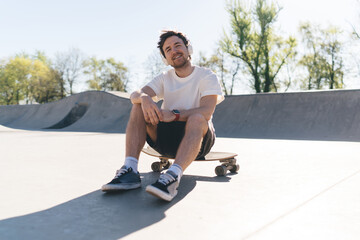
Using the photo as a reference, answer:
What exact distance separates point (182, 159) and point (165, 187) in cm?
30

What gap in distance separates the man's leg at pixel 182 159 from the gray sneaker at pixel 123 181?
0.34 metres

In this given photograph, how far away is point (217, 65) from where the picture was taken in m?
31.7

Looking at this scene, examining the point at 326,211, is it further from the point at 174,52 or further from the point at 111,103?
the point at 111,103

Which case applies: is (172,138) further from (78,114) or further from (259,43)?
(259,43)

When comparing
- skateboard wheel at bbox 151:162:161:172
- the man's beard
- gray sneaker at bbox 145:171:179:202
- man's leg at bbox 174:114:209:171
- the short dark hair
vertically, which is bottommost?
skateboard wheel at bbox 151:162:161:172

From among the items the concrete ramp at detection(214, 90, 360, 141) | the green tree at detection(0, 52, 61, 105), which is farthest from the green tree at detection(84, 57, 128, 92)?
the concrete ramp at detection(214, 90, 360, 141)

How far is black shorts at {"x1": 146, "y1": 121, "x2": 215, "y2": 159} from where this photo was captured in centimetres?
254

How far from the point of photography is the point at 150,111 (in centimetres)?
229

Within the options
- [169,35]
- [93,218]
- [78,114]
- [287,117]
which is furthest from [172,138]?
[78,114]

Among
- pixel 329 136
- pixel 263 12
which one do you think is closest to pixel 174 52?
pixel 329 136

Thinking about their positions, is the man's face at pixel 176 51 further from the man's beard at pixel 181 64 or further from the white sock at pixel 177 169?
the white sock at pixel 177 169

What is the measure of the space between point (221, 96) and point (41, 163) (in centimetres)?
251

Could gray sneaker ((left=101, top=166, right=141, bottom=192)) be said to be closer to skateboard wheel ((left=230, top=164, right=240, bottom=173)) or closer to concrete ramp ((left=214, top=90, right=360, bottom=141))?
skateboard wheel ((left=230, top=164, right=240, bottom=173))

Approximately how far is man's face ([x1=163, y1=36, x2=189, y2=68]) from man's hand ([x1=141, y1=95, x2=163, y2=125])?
0.53 m
